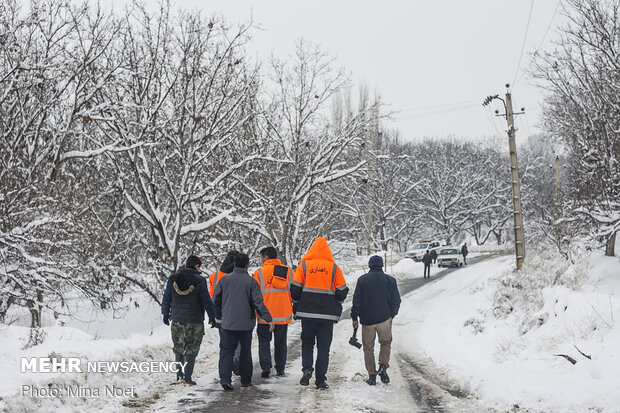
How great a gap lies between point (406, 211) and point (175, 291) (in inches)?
1994

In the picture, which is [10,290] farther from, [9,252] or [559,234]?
[559,234]

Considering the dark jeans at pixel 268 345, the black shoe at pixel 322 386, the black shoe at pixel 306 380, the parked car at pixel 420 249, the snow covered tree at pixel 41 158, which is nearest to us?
the black shoe at pixel 322 386

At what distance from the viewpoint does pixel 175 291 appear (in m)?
8.07

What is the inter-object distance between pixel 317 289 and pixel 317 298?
0.13 metres

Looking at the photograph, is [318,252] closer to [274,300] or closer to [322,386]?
[274,300]

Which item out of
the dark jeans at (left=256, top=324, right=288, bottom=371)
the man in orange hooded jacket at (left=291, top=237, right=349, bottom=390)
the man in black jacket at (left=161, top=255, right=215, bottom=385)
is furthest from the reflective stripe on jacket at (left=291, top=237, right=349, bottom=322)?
the man in black jacket at (left=161, top=255, right=215, bottom=385)

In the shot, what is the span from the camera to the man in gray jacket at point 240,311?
782 cm

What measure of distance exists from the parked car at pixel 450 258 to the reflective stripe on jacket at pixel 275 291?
34.6 metres

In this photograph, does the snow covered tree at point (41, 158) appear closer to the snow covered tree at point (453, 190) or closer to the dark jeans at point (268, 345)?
the dark jeans at point (268, 345)

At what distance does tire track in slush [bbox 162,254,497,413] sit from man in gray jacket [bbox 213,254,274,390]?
44 cm

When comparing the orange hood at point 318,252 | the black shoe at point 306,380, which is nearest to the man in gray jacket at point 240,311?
the black shoe at point 306,380

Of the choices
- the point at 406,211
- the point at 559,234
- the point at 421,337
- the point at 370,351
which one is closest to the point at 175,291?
the point at 370,351

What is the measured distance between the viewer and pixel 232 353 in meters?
7.77

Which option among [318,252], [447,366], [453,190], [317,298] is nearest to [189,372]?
[317,298]
